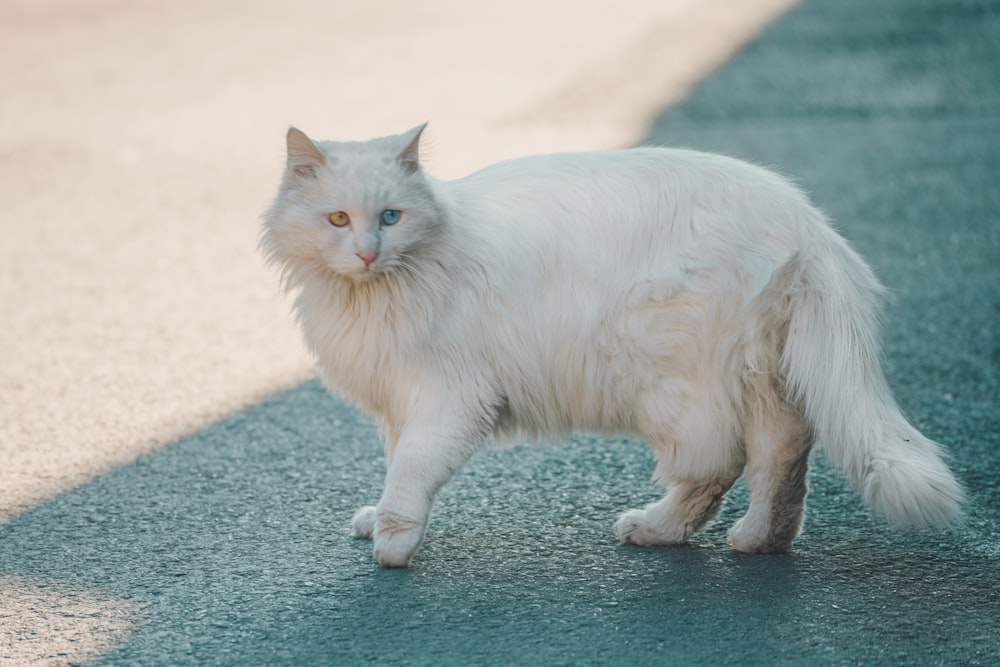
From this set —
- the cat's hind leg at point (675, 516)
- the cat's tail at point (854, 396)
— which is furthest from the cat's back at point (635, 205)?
the cat's hind leg at point (675, 516)

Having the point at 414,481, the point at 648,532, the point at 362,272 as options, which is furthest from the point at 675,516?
the point at 362,272

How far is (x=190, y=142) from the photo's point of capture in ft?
30.5

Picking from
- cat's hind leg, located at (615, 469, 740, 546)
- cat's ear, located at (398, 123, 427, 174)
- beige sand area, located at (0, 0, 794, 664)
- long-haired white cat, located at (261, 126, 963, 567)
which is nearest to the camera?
long-haired white cat, located at (261, 126, 963, 567)

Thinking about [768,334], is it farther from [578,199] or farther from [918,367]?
[918,367]

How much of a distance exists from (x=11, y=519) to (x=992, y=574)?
2.76 metres

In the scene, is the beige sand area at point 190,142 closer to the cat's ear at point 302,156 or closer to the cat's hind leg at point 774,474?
the cat's ear at point 302,156

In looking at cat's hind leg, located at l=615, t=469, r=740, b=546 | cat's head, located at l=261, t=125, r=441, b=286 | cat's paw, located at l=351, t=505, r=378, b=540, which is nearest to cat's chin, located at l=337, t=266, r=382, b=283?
cat's head, located at l=261, t=125, r=441, b=286

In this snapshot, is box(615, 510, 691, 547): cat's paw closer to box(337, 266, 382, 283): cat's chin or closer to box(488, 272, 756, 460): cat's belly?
box(488, 272, 756, 460): cat's belly

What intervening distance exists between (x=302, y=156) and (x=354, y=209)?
212mm

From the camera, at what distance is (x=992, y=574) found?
3.36m

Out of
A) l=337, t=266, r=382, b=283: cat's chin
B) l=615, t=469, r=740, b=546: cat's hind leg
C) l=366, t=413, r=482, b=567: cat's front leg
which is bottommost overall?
l=615, t=469, r=740, b=546: cat's hind leg

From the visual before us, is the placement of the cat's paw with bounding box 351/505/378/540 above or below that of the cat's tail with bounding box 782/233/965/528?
below

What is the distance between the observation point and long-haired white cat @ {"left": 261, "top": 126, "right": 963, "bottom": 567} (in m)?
3.29

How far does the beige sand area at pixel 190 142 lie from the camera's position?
15.3 ft
